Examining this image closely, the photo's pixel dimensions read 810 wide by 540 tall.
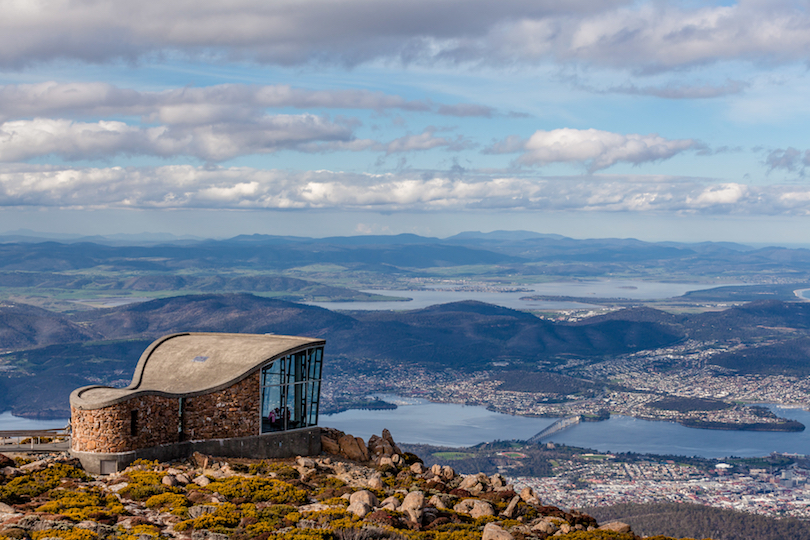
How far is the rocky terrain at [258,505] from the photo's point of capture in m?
27.4

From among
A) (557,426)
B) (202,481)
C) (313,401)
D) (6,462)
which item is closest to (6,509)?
(6,462)

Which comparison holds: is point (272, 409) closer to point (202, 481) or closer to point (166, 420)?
point (166, 420)

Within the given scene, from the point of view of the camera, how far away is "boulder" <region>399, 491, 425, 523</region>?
3061 cm

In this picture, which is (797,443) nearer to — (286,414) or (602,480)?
(602,480)

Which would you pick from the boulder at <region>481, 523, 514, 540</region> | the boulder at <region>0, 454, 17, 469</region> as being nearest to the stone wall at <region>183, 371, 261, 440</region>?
the boulder at <region>0, 454, 17, 469</region>

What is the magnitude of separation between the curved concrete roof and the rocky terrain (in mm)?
3996

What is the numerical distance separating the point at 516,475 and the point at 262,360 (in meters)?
101

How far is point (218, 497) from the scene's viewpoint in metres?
31.4

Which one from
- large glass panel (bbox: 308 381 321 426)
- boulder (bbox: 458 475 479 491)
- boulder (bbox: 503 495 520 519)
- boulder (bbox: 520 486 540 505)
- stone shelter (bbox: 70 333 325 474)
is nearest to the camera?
boulder (bbox: 503 495 520 519)

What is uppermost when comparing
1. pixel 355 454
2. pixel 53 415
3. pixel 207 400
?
pixel 207 400

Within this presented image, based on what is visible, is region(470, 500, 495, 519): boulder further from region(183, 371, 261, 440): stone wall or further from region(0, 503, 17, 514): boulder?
region(0, 503, 17, 514): boulder

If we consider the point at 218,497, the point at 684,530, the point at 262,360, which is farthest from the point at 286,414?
the point at 684,530

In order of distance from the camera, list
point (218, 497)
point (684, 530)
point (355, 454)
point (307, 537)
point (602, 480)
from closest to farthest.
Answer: point (307, 537) → point (218, 497) → point (355, 454) → point (684, 530) → point (602, 480)

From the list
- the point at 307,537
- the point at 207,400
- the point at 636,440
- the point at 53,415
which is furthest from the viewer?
the point at 53,415
